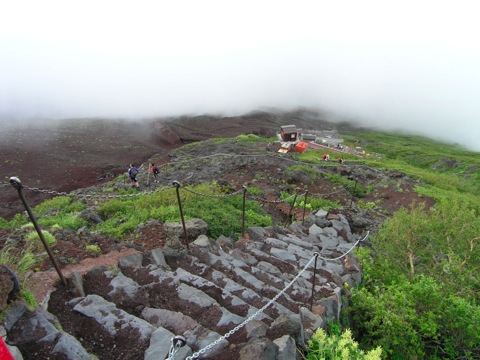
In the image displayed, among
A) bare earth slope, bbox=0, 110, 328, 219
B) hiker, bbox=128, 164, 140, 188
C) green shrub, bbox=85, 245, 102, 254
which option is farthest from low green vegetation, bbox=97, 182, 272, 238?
bare earth slope, bbox=0, 110, 328, 219

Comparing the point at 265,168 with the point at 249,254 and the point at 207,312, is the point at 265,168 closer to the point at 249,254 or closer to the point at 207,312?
the point at 249,254

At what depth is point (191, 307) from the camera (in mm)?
5449

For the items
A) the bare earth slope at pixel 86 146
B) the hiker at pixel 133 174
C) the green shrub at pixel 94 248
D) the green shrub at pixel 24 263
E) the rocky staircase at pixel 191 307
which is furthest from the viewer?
the bare earth slope at pixel 86 146

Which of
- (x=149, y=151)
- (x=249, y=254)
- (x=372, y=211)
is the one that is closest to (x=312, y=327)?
(x=249, y=254)

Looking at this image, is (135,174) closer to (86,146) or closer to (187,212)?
(187,212)

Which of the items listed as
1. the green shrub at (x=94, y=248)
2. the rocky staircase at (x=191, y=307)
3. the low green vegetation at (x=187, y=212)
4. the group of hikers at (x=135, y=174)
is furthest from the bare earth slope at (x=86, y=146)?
the rocky staircase at (x=191, y=307)

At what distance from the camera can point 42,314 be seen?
4.32m

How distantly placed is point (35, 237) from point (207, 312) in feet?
15.1

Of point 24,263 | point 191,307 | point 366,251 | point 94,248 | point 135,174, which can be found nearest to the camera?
point 191,307

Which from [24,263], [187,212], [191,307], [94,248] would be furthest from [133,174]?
[191,307]

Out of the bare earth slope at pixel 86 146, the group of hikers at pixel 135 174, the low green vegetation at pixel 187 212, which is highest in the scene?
the low green vegetation at pixel 187 212

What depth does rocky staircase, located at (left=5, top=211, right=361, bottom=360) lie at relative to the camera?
4.20m

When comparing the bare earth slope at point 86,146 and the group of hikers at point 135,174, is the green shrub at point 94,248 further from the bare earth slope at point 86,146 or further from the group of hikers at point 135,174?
the bare earth slope at point 86,146

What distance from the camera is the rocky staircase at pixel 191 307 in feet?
13.8
